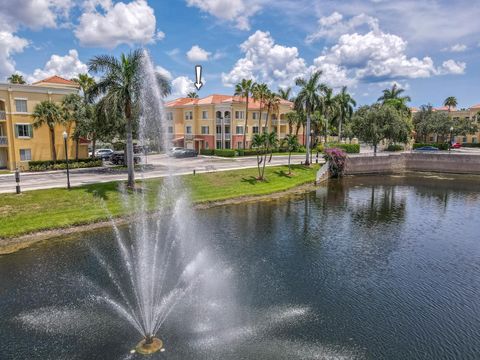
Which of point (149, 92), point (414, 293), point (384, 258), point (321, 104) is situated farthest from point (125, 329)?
point (321, 104)

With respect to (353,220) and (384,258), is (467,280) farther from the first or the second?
(353,220)

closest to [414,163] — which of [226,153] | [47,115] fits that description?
[226,153]

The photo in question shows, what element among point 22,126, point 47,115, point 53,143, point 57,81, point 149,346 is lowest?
point 149,346

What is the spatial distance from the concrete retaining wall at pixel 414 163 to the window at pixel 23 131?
52.7 m

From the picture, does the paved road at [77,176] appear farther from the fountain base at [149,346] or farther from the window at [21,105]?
the fountain base at [149,346]

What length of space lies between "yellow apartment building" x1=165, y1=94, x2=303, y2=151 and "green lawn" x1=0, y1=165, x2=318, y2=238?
3204cm

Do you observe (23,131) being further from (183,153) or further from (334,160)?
(334,160)

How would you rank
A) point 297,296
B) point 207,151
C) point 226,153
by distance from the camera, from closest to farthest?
point 297,296 < point 226,153 < point 207,151

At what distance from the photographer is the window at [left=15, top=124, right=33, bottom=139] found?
170 ft

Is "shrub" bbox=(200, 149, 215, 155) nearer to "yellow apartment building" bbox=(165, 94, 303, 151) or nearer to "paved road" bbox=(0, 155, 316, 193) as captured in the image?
"yellow apartment building" bbox=(165, 94, 303, 151)

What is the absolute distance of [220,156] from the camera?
7369 centimetres

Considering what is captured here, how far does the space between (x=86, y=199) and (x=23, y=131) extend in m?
27.3

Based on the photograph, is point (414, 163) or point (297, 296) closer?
point (297, 296)

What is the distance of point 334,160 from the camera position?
59906 millimetres
